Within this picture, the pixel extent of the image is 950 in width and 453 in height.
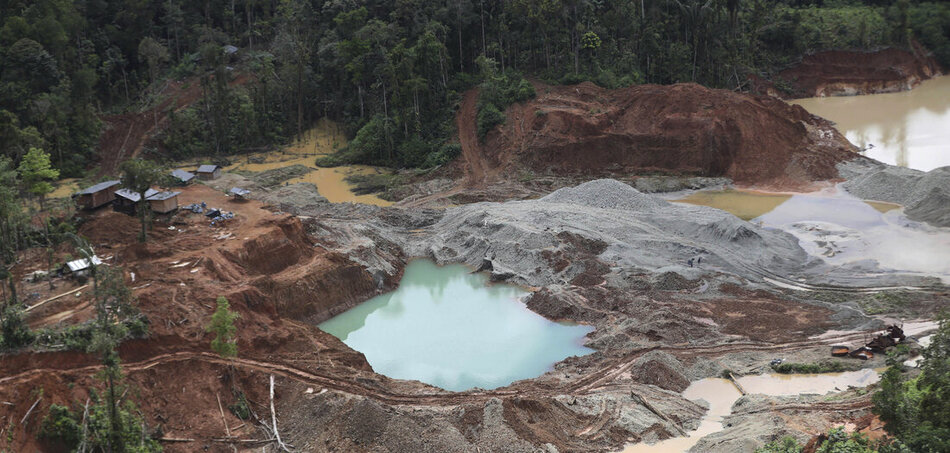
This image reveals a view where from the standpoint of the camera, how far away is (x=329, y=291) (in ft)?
111

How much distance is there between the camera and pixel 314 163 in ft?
178

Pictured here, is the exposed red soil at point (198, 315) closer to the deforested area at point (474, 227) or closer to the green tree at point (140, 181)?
the deforested area at point (474, 227)

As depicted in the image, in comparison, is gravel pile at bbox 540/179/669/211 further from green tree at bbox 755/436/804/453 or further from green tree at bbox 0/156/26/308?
green tree at bbox 0/156/26/308

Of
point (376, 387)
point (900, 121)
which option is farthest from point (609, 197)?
point (900, 121)

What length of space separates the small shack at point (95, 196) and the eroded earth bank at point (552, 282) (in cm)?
214

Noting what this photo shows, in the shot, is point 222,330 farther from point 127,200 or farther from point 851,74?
point 851,74

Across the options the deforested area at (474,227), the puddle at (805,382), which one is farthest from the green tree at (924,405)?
the puddle at (805,382)

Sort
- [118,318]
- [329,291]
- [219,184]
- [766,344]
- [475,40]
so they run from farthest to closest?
[475,40] < [219,184] < [329,291] < [766,344] < [118,318]

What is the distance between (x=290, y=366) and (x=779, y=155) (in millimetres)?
34944

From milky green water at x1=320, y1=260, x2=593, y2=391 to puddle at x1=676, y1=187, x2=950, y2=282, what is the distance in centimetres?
1433

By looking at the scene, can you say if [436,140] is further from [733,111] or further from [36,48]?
[36,48]

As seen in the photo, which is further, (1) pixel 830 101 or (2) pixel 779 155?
(1) pixel 830 101

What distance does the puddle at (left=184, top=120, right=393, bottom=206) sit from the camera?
48.7 metres

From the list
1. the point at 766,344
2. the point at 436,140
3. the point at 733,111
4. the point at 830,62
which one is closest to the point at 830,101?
the point at 830,62
